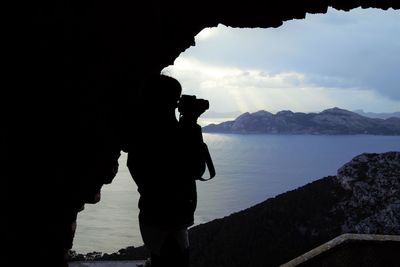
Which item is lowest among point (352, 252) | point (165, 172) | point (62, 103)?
point (352, 252)

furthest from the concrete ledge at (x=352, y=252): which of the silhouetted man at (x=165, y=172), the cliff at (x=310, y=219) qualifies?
the cliff at (x=310, y=219)

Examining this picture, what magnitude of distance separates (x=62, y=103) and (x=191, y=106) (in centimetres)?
165

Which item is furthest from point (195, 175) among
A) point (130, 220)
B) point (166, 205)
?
point (130, 220)

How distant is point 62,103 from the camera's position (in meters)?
4.64

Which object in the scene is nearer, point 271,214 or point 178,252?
point 178,252

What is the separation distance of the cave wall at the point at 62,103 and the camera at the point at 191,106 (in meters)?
0.51

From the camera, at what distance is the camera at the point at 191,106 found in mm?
3697

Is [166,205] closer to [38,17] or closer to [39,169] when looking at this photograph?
[39,169]

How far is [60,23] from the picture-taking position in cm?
454

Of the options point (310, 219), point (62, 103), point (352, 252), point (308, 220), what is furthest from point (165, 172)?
point (310, 219)

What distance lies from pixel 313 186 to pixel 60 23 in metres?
34.7

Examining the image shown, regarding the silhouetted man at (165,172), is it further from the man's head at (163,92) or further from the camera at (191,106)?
the camera at (191,106)

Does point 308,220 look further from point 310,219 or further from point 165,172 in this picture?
point 165,172

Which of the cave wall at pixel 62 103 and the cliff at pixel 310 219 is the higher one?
the cave wall at pixel 62 103
